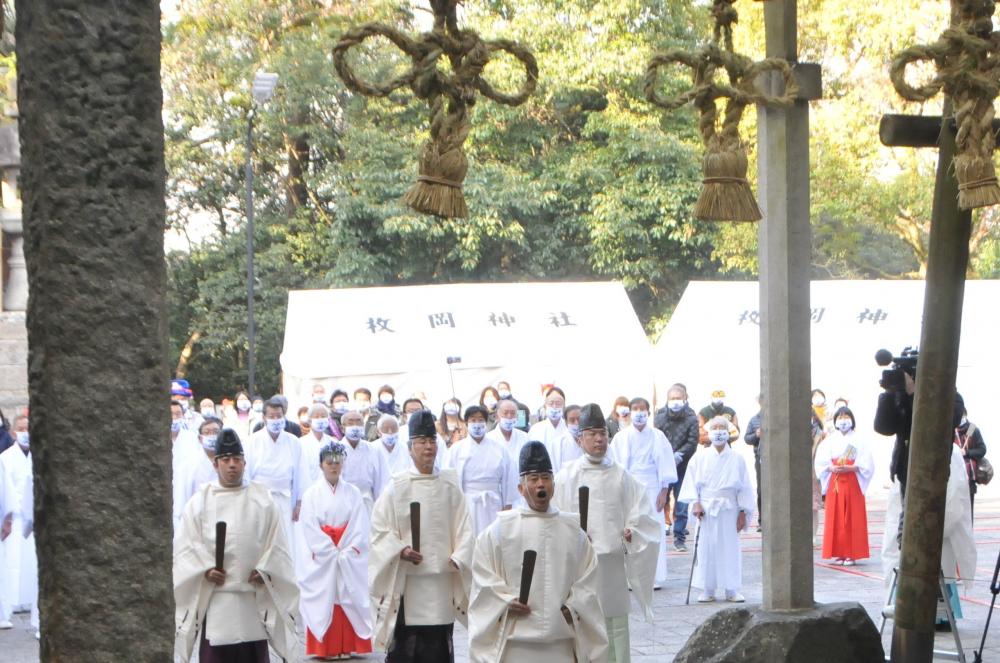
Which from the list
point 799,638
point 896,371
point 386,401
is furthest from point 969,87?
point 386,401

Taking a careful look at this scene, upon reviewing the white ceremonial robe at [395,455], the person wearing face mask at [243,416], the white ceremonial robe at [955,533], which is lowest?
the white ceremonial robe at [955,533]

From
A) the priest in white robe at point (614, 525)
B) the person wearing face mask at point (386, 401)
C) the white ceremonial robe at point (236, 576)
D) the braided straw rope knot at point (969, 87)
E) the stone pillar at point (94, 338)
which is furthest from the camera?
the person wearing face mask at point (386, 401)

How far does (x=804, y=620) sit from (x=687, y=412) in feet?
38.3

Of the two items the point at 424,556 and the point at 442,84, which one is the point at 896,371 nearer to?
the point at 424,556

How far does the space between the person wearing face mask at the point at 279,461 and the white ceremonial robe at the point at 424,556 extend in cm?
534

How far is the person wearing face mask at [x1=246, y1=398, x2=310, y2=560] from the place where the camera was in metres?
14.5

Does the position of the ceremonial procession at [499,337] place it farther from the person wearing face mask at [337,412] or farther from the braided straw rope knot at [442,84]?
the person wearing face mask at [337,412]

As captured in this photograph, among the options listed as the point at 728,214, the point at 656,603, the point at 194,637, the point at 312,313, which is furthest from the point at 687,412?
the point at 728,214

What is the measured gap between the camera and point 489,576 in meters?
7.50

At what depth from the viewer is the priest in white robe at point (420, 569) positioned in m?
8.94

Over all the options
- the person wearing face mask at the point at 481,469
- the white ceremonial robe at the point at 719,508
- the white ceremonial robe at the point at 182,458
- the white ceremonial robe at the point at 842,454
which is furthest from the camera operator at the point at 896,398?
the white ceremonial robe at the point at 842,454

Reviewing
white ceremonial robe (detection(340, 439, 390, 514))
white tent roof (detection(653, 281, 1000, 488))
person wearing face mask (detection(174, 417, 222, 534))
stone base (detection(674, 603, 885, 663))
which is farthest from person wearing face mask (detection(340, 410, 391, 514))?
white tent roof (detection(653, 281, 1000, 488))

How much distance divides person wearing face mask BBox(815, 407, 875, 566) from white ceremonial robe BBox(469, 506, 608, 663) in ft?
30.3

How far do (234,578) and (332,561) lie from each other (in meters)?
3.46
